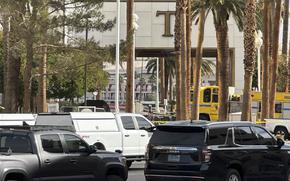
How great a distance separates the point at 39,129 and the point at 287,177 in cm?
674

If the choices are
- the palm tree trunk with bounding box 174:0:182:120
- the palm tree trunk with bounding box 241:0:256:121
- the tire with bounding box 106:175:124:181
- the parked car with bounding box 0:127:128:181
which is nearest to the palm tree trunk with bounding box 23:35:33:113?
the palm tree trunk with bounding box 174:0:182:120

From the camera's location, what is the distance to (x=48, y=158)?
42.7 feet

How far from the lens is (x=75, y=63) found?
32.1 m

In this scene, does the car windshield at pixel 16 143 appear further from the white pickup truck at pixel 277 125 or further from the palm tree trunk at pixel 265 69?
the palm tree trunk at pixel 265 69

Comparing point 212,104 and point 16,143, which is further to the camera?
point 212,104

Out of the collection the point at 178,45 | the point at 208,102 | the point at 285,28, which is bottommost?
the point at 208,102

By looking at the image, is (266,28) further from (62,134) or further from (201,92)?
(62,134)

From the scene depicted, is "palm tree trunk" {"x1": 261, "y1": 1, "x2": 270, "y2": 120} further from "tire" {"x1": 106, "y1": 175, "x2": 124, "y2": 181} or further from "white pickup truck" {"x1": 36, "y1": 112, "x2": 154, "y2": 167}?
"tire" {"x1": 106, "y1": 175, "x2": 124, "y2": 181}

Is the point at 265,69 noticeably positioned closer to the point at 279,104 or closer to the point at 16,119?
the point at 279,104

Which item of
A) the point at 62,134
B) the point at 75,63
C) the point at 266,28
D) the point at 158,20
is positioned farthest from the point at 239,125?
the point at 158,20

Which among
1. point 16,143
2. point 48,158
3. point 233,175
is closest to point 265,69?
point 233,175

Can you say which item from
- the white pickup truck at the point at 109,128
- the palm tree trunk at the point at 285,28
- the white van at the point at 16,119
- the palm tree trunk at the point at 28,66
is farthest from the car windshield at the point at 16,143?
the palm tree trunk at the point at 285,28

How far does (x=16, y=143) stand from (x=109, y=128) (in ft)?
29.4

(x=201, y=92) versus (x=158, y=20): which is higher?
(x=158, y=20)
